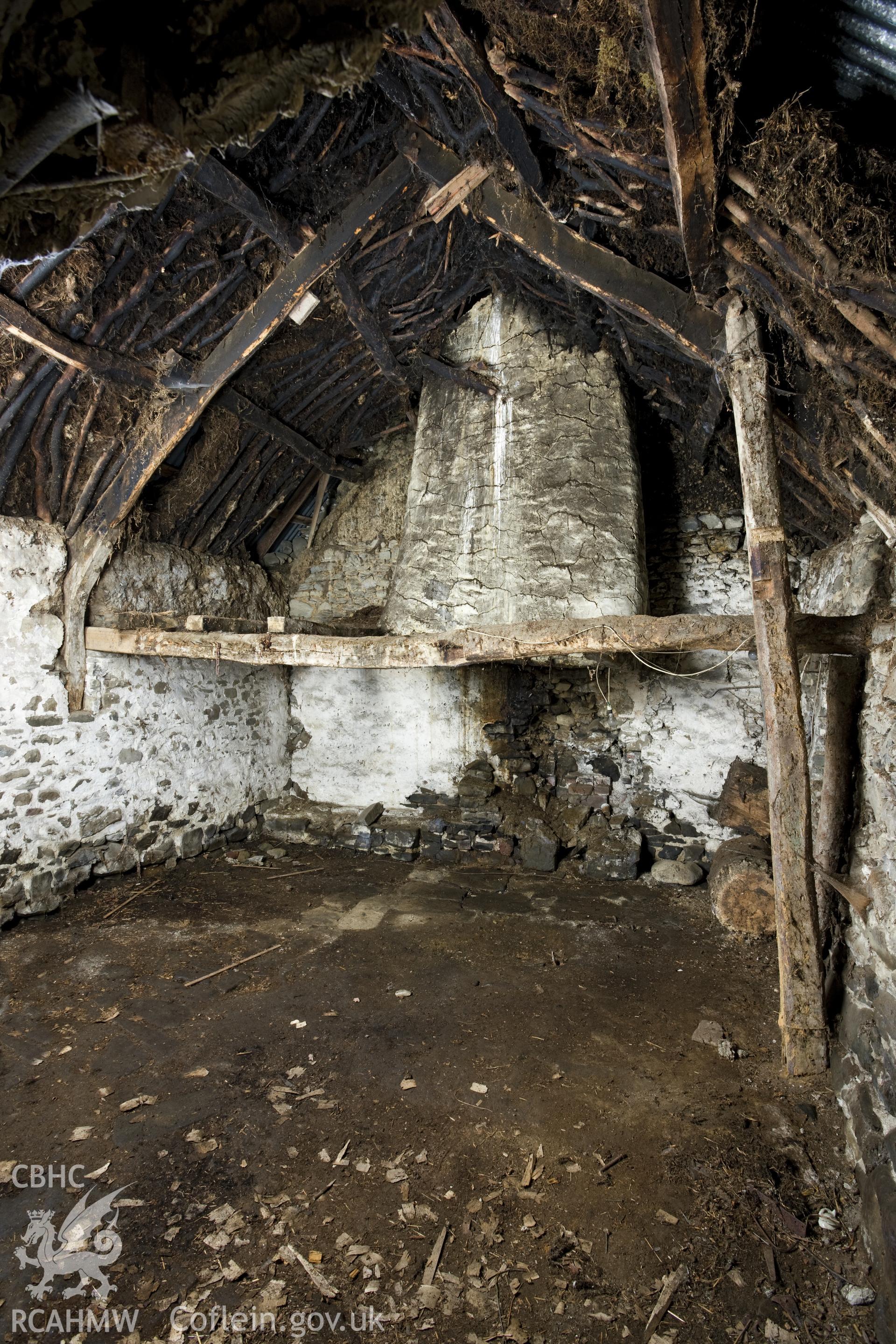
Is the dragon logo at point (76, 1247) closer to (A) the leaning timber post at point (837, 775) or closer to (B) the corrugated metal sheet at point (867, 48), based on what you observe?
(A) the leaning timber post at point (837, 775)

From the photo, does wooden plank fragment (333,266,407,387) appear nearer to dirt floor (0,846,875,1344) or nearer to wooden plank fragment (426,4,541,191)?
wooden plank fragment (426,4,541,191)

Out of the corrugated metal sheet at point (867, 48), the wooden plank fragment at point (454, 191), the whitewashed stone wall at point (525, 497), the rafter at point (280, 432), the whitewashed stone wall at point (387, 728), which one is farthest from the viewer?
the whitewashed stone wall at point (387, 728)

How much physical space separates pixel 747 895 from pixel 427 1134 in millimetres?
2874

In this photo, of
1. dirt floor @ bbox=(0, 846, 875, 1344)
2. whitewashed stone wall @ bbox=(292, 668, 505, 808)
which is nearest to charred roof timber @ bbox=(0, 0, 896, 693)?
whitewashed stone wall @ bbox=(292, 668, 505, 808)

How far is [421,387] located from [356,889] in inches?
189

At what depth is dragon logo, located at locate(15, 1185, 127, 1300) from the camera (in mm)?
2193

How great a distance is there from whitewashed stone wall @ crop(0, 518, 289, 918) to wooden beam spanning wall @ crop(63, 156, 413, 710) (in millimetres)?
127

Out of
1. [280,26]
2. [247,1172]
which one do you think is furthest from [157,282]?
[247,1172]

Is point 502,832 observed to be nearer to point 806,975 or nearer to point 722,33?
point 806,975

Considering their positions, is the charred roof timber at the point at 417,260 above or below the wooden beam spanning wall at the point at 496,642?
above

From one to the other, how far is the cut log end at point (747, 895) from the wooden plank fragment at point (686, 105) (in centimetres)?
390

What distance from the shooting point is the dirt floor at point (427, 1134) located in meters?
2.16

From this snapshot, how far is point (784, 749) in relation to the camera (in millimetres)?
3139

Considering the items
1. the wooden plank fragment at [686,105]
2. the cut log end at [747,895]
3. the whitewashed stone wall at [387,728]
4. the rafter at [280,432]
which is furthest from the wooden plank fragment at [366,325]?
the cut log end at [747,895]
